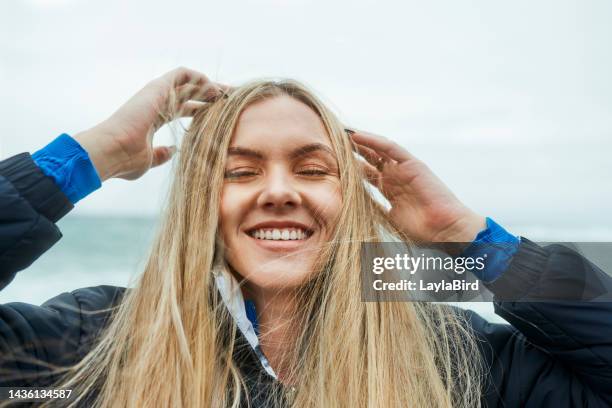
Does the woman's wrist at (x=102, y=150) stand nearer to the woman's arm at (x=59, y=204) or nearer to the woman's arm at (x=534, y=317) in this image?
the woman's arm at (x=59, y=204)

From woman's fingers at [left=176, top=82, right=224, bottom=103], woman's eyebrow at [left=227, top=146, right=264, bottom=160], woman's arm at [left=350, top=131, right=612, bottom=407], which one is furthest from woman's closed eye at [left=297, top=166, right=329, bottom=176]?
woman's fingers at [left=176, top=82, right=224, bottom=103]

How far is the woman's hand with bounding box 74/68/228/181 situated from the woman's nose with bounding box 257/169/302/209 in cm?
44

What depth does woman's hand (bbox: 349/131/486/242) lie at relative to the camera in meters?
1.78

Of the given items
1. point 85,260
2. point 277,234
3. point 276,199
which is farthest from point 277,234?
point 85,260

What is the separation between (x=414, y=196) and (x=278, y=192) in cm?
53

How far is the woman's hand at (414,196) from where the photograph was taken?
5.83 ft

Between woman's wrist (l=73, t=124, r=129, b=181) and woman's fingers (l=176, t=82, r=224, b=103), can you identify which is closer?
woman's wrist (l=73, t=124, r=129, b=181)

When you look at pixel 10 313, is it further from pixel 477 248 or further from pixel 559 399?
pixel 559 399

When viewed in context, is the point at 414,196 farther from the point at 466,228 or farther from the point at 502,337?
the point at 502,337

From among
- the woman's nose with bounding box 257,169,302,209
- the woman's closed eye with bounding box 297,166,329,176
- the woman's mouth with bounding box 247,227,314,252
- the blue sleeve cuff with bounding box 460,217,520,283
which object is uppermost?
the woman's closed eye with bounding box 297,166,329,176

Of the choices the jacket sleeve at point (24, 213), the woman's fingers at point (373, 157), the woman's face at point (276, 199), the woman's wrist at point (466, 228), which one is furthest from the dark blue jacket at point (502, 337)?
the woman's fingers at point (373, 157)

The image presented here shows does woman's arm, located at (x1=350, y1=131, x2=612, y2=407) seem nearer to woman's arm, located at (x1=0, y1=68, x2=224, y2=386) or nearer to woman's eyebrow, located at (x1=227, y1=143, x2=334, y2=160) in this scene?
woman's eyebrow, located at (x1=227, y1=143, x2=334, y2=160)

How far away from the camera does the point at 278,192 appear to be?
161 cm

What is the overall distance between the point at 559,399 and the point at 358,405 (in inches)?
24.1
